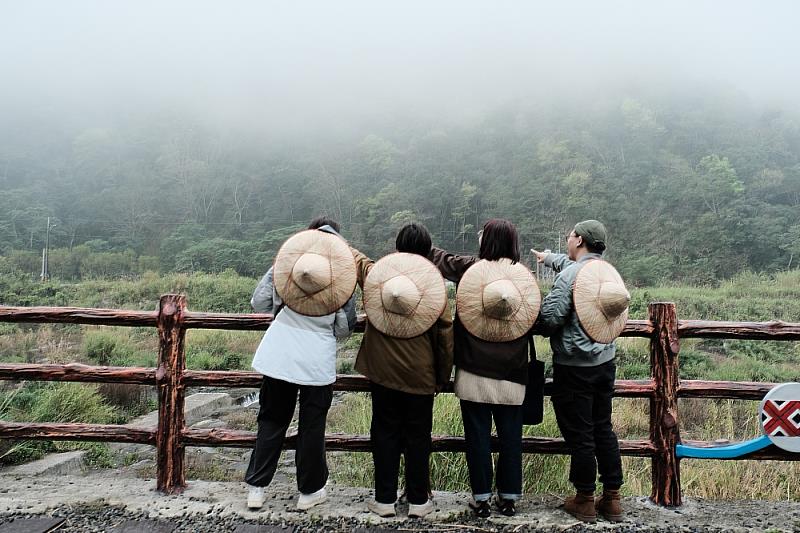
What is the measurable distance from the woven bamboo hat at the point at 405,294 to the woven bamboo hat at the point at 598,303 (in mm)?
767

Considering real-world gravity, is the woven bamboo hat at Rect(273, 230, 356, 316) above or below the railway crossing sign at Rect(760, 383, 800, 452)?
above

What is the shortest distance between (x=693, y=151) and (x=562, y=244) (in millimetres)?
23384

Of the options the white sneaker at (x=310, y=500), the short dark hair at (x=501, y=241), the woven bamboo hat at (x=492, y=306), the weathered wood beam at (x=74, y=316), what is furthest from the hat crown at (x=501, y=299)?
the weathered wood beam at (x=74, y=316)

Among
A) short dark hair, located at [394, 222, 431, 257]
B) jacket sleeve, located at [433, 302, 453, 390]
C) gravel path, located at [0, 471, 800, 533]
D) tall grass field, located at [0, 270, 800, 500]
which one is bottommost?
tall grass field, located at [0, 270, 800, 500]

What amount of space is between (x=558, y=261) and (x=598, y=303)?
0.51 metres

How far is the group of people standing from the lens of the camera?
2.96 meters

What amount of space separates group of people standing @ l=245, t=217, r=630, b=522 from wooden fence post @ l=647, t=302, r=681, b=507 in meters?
0.43

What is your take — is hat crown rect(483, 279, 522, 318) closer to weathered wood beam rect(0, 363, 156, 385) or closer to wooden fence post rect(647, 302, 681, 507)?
wooden fence post rect(647, 302, 681, 507)

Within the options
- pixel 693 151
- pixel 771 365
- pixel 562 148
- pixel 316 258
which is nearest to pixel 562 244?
pixel 562 148

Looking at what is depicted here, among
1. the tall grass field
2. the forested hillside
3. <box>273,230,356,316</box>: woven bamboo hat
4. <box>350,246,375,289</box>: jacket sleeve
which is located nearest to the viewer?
<box>273,230,356,316</box>: woven bamboo hat

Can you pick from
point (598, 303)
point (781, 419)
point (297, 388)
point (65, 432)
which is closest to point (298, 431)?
point (297, 388)

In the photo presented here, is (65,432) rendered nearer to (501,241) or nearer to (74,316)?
(74,316)

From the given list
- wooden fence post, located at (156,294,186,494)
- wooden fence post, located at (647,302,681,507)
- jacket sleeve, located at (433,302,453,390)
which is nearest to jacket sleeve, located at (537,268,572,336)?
jacket sleeve, located at (433,302,453,390)

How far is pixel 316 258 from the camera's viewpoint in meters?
2.97
